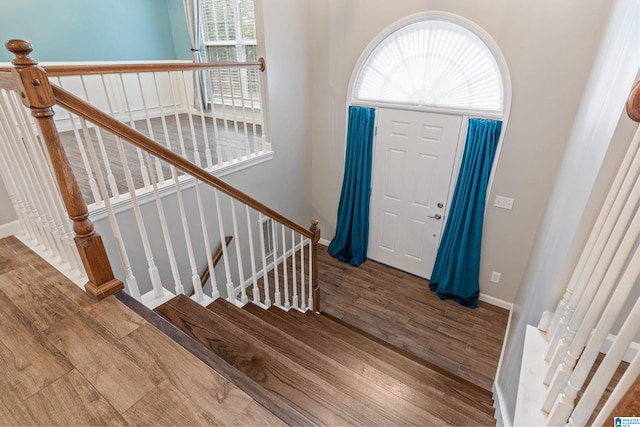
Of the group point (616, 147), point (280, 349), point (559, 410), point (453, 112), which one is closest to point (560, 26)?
point (453, 112)

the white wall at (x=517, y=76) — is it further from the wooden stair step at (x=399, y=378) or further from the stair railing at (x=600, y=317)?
the stair railing at (x=600, y=317)

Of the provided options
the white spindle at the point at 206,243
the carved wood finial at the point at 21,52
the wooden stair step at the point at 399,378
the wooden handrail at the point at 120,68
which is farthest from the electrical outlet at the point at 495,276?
the carved wood finial at the point at 21,52

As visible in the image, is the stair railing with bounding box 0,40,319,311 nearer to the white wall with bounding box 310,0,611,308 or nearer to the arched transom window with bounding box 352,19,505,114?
the white wall with bounding box 310,0,611,308

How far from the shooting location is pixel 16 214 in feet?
7.27

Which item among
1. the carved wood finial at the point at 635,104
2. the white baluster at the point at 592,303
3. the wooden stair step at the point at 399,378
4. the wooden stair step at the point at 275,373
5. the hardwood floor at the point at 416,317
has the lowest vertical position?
the hardwood floor at the point at 416,317

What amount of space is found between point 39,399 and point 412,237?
3801mm

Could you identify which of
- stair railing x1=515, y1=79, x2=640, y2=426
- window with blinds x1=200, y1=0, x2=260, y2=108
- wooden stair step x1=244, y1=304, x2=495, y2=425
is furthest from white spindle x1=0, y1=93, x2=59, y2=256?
window with blinds x1=200, y1=0, x2=260, y2=108

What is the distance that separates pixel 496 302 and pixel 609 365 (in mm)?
3342

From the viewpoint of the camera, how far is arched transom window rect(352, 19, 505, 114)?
321 centimetres

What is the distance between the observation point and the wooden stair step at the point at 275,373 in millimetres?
1523

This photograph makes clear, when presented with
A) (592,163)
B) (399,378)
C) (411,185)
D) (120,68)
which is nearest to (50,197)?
(120,68)

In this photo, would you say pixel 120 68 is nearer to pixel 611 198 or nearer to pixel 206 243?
pixel 206 243

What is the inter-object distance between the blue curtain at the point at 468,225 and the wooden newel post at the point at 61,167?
3282 millimetres

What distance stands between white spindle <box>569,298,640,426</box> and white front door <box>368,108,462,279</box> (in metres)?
2.98
